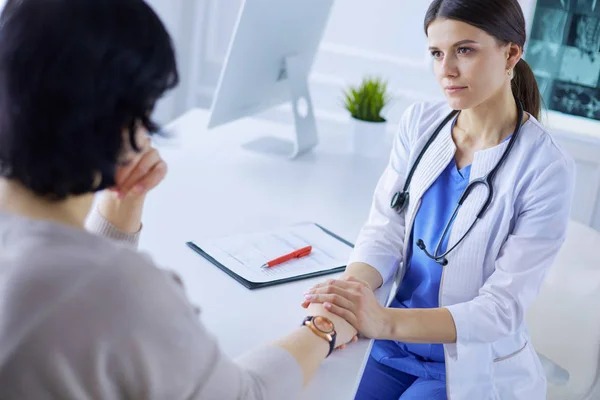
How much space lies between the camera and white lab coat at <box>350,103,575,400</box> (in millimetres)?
1301

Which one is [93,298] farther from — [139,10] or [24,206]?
[139,10]

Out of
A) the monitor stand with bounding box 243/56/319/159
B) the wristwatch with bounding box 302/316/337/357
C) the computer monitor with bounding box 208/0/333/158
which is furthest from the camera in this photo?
the monitor stand with bounding box 243/56/319/159

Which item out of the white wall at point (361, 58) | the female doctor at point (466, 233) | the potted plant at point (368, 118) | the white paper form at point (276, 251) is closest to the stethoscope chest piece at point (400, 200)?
the female doctor at point (466, 233)

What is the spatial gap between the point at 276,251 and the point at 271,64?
77 cm

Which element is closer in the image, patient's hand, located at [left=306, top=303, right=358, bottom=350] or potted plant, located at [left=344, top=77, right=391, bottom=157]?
patient's hand, located at [left=306, top=303, right=358, bottom=350]

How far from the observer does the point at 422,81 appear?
284 centimetres

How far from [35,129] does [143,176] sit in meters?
0.48

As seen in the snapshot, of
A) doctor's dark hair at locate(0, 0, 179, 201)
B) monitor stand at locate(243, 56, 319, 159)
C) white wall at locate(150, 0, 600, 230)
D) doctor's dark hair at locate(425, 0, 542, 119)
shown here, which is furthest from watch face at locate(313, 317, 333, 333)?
white wall at locate(150, 0, 600, 230)

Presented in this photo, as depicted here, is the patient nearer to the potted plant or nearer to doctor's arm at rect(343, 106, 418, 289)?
doctor's arm at rect(343, 106, 418, 289)

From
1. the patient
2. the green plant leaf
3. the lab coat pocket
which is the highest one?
the patient

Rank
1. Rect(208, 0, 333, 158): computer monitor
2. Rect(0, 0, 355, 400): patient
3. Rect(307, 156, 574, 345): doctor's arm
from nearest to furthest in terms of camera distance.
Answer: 1. Rect(0, 0, 355, 400): patient
2. Rect(307, 156, 574, 345): doctor's arm
3. Rect(208, 0, 333, 158): computer monitor

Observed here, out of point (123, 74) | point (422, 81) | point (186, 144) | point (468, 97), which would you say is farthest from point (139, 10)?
A: point (422, 81)

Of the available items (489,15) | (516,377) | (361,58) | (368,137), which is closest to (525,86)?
(489,15)

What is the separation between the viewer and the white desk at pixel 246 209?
1198 millimetres
